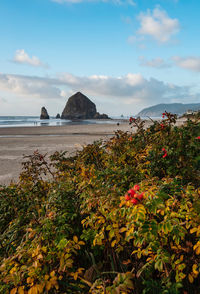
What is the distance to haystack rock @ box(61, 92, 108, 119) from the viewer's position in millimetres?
115125

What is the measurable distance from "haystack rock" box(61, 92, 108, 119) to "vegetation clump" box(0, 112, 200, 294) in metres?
112

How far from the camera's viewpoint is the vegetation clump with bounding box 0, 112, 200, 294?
4.99 ft

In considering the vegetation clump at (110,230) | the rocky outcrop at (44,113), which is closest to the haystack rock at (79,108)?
the rocky outcrop at (44,113)

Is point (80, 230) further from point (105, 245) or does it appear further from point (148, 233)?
point (148, 233)

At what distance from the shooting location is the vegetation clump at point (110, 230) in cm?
152

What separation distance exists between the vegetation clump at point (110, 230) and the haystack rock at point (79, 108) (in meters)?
112

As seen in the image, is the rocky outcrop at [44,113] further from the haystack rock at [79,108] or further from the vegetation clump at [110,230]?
the vegetation clump at [110,230]

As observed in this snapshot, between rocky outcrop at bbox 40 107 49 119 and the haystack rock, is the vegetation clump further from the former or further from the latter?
the haystack rock

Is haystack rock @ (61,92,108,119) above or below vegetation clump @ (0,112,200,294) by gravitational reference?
above

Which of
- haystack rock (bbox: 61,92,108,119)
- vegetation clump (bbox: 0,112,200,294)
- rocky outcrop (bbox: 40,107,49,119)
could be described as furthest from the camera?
haystack rock (bbox: 61,92,108,119)

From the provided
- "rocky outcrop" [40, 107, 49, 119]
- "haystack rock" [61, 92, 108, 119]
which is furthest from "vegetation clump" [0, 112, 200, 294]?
"haystack rock" [61, 92, 108, 119]

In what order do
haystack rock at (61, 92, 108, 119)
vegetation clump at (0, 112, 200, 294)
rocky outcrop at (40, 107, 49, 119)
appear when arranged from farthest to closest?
haystack rock at (61, 92, 108, 119) < rocky outcrop at (40, 107, 49, 119) < vegetation clump at (0, 112, 200, 294)

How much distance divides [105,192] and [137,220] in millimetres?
604

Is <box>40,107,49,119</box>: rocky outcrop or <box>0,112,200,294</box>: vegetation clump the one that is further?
<box>40,107,49,119</box>: rocky outcrop
